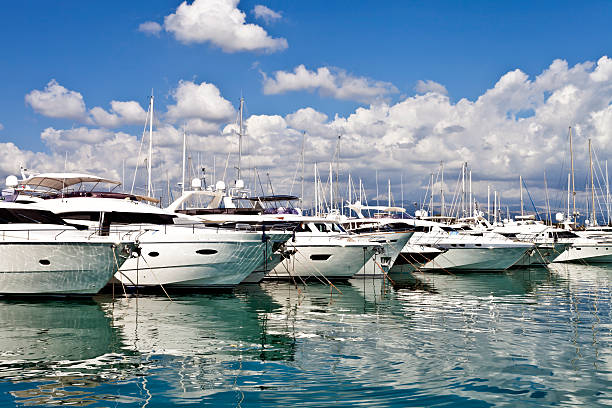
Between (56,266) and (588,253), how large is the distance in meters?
37.8

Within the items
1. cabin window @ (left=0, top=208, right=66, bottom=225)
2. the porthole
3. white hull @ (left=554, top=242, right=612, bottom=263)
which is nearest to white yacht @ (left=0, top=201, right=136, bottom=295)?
cabin window @ (left=0, top=208, right=66, bottom=225)

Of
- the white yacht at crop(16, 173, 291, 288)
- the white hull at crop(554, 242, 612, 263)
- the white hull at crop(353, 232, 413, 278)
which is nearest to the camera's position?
the white yacht at crop(16, 173, 291, 288)

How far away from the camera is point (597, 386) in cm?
939

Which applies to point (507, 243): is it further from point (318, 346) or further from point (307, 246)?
point (318, 346)

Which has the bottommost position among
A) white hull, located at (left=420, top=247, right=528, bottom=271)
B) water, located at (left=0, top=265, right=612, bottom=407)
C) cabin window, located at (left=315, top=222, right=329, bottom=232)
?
water, located at (left=0, top=265, right=612, bottom=407)

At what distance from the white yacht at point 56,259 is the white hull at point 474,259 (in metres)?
20.6

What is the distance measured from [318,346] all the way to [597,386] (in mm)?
5328

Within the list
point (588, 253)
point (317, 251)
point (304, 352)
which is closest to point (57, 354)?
point (304, 352)

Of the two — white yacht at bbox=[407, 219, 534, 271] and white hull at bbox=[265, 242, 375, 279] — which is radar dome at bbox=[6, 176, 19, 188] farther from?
white yacht at bbox=[407, 219, 534, 271]

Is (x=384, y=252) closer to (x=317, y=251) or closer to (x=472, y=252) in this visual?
(x=317, y=251)

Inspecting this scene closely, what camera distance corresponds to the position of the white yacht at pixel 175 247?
2138 centimetres

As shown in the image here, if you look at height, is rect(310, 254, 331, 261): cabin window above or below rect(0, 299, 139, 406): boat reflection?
above

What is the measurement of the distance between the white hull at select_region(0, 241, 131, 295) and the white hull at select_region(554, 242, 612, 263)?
3536cm

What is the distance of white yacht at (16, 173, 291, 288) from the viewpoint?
2138cm
